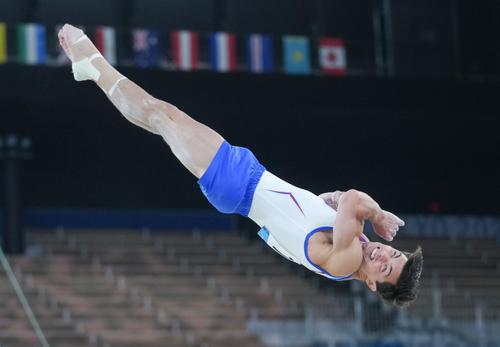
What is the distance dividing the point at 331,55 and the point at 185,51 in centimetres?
291

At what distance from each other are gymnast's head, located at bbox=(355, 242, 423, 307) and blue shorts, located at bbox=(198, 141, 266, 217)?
1041 mm

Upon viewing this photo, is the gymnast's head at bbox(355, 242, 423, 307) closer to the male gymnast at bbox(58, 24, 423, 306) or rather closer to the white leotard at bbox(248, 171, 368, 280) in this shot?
the male gymnast at bbox(58, 24, 423, 306)

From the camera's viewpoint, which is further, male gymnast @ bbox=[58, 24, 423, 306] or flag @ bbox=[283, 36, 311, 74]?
flag @ bbox=[283, 36, 311, 74]

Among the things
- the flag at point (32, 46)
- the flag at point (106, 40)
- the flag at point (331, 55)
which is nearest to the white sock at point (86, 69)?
the flag at point (106, 40)

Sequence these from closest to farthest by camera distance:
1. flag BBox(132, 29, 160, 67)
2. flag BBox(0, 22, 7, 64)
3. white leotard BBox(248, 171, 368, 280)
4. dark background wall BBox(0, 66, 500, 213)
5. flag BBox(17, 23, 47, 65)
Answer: white leotard BBox(248, 171, 368, 280)
flag BBox(0, 22, 7, 64)
flag BBox(17, 23, 47, 65)
flag BBox(132, 29, 160, 67)
dark background wall BBox(0, 66, 500, 213)

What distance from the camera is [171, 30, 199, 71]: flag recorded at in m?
19.8

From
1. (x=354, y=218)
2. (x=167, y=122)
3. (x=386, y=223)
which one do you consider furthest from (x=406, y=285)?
(x=167, y=122)

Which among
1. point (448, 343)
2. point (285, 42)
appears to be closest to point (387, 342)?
point (448, 343)

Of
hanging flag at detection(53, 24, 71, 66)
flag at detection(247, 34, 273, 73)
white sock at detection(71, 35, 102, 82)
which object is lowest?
flag at detection(247, 34, 273, 73)

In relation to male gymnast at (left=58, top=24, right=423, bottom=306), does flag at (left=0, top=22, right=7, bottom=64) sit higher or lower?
higher

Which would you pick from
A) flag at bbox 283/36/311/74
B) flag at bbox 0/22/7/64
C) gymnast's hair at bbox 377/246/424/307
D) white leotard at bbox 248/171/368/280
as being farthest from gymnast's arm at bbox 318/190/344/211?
flag at bbox 283/36/311/74

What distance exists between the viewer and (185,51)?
1986cm

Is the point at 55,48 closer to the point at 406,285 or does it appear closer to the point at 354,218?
the point at 354,218

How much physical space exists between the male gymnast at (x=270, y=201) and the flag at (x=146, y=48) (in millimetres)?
11377
